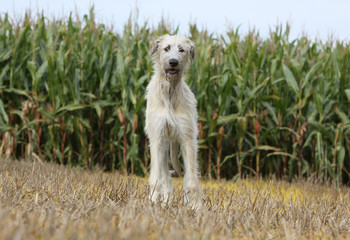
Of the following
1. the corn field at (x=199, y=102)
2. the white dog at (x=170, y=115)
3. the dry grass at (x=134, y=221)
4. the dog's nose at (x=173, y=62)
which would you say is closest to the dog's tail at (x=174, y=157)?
the white dog at (x=170, y=115)

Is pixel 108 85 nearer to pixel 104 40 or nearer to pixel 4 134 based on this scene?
pixel 104 40

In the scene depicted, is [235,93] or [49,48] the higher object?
[49,48]

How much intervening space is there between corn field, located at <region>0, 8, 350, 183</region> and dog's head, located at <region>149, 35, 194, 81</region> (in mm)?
3476

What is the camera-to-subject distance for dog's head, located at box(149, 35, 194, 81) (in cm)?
464

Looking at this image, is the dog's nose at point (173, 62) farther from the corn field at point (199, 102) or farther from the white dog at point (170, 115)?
the corn field at point (199, 102)

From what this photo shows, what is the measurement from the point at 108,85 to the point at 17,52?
2.21 m

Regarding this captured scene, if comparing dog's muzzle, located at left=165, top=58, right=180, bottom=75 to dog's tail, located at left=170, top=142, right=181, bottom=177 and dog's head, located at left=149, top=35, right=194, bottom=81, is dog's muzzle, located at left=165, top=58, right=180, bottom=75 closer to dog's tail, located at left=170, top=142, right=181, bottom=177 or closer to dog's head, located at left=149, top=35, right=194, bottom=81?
dog's head, located at left=149, top=35, right=194, bottom=81

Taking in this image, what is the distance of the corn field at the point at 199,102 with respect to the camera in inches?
338

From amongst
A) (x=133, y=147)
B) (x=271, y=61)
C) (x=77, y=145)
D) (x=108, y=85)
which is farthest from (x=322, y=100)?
(x=77, y=145)

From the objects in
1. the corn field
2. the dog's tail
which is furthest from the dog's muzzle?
the corn field

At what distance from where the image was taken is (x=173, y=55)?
4.64m

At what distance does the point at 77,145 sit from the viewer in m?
9.43

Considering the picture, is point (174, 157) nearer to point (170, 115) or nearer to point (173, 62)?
point (170, 115)

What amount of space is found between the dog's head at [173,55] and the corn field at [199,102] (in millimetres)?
3476
